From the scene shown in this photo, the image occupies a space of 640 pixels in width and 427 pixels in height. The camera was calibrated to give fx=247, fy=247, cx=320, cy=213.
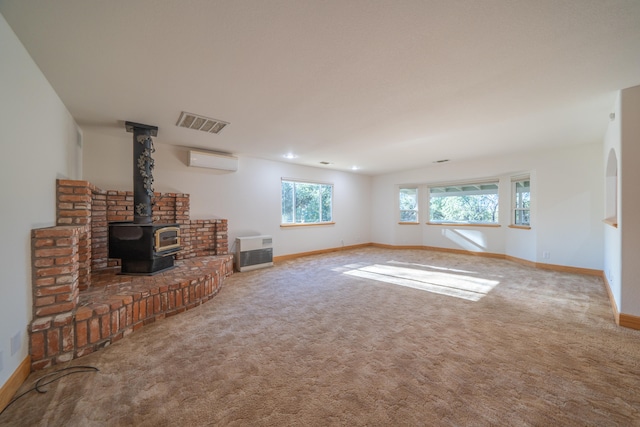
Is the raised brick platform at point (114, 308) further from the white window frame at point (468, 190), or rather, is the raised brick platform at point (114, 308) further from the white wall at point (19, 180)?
the white window frame at point (468, 190)

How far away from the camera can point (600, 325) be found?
246 cm

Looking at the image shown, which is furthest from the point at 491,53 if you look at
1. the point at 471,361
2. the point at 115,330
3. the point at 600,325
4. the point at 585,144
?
the point at 585,144

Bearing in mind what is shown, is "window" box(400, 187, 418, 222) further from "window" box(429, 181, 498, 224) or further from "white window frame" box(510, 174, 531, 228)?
"white window frame" box(510, 174, 531, 228)

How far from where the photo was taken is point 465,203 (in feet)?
21.9

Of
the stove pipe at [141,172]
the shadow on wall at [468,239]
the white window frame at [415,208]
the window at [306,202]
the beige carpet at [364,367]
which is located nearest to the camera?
the beige carpet at [364,367]

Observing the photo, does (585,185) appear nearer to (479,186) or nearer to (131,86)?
(479,186)

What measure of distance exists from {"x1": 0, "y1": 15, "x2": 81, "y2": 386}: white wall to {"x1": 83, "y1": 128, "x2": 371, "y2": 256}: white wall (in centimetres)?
170

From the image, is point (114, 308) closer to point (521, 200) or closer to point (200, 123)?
point (200, 123)

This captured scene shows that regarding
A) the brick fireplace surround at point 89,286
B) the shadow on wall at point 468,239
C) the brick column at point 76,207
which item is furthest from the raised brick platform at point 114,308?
the shadow on wall at point 468,239

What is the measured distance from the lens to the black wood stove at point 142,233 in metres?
3.14

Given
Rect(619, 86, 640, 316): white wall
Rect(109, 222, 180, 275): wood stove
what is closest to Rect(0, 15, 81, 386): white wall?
Rect(109, 222, 180, 275): wood stove

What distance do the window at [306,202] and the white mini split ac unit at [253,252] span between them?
3.20 ft

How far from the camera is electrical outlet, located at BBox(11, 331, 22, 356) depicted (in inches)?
61.8

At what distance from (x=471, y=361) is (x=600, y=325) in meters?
1.73
